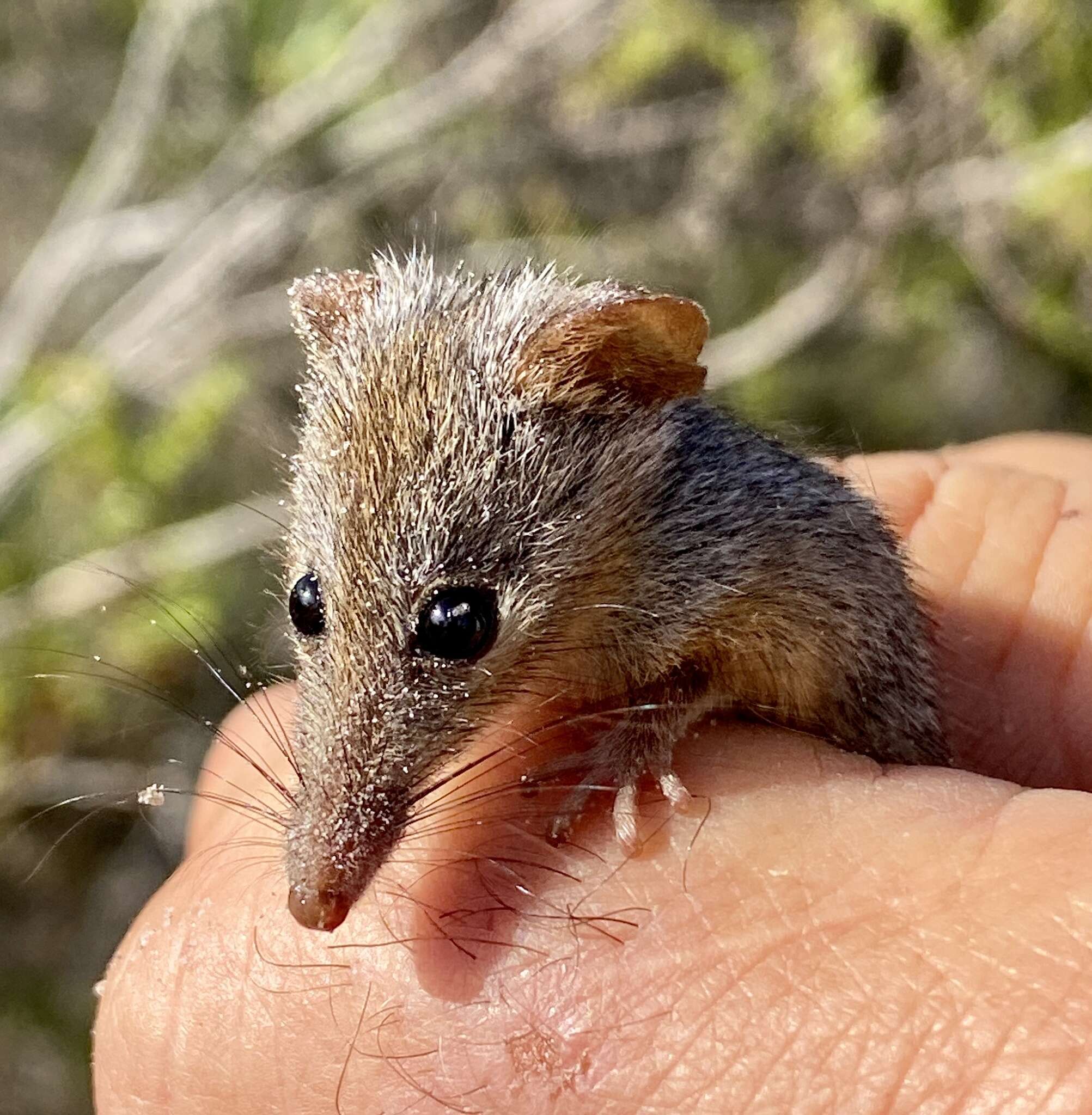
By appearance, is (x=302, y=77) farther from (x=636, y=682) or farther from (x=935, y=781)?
(x=935, y=781)

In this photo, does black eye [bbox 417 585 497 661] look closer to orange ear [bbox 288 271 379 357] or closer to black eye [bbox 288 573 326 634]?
black eye [bbox 288 573 326 634]

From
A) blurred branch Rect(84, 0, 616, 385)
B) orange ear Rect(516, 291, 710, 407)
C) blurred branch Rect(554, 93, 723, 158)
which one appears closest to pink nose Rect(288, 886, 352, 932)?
orange ear Rect(516, 291, 710, 407)

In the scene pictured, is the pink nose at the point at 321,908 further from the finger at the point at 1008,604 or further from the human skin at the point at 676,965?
the finger at the point at 1008,604

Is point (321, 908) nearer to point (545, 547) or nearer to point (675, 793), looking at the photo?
point (675, 793)

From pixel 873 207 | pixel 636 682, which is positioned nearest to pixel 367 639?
pixel 636 682

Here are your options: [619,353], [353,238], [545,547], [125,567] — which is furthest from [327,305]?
[353,238]
